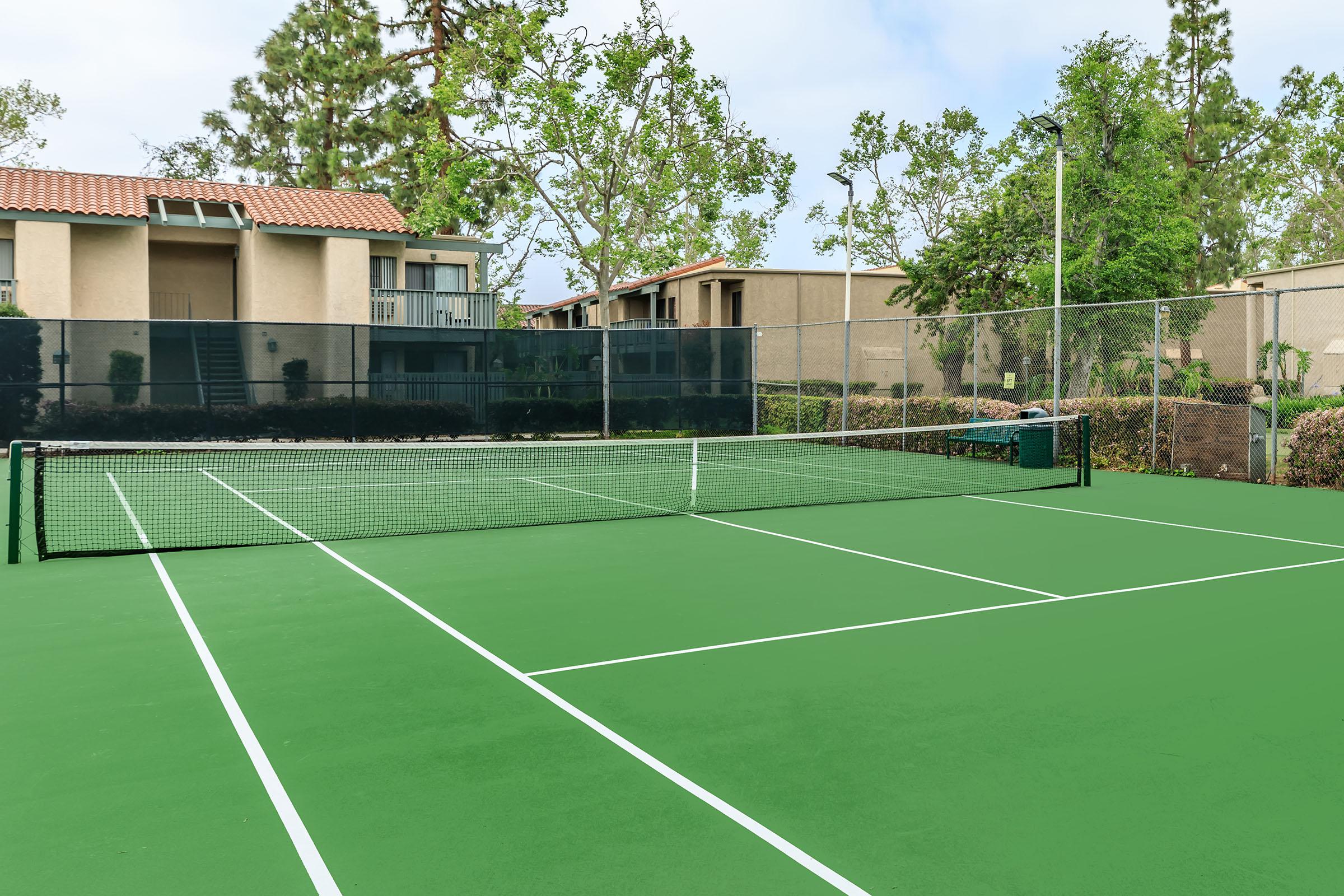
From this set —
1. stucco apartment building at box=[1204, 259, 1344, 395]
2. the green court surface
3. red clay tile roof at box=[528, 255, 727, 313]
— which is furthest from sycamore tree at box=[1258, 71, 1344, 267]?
the green court surface

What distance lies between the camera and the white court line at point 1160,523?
390 inches

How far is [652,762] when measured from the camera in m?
4.43

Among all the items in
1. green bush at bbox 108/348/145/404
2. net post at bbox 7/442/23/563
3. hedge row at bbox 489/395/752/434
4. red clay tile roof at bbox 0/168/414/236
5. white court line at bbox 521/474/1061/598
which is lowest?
white court line at bbox 521/474/1061/598

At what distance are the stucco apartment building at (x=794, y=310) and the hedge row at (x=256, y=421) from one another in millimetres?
12343

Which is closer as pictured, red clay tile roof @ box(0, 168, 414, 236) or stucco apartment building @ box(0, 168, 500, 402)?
stucco apartment building @ box(0, 168, 500, 402)

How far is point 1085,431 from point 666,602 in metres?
9.11

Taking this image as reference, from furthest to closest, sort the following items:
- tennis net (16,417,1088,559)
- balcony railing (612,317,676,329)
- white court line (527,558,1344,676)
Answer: balcony railing (612,317,676,329) < tennis net (16,417,1088,559) < white court line (527,558,1344,676)

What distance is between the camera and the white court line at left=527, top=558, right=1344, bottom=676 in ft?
19.5

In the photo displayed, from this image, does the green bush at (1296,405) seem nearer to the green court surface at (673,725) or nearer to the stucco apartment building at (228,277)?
the green court surface at (673,725)

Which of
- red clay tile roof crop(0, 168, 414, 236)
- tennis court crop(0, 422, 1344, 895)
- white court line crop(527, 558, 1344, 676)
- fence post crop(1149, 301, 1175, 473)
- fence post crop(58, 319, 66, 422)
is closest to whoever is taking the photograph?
tennis court crop(0, 422, 1344, 895)

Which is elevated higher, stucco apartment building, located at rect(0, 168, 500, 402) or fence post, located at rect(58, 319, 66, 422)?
stucco apartment building, located at rect(0, 168, 500, 402)

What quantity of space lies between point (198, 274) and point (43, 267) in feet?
15.1

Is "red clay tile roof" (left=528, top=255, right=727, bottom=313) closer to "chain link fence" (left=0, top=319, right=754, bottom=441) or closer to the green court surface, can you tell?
"chain link fence" (left=0, top=319, right=754, bottom=441)

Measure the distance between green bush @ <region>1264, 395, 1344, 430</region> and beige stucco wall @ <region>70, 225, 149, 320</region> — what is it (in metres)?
25.5
